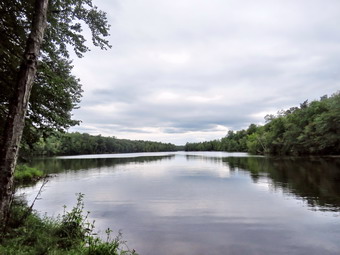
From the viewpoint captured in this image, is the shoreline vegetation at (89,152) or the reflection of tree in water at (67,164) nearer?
the shoreline vegetation at (89,152)

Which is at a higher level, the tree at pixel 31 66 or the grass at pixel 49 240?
the tree at pixel 31 66

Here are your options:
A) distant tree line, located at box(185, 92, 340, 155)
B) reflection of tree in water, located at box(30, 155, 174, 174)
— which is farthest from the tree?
distant tree line, located at box(185, 92, 340, 155)

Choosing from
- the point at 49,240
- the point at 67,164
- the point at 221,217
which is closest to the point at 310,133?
the point at 221,217

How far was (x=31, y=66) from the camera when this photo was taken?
217 inches

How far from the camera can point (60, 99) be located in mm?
9750

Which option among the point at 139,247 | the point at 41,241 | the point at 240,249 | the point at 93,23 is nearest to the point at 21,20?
the point at 93,23

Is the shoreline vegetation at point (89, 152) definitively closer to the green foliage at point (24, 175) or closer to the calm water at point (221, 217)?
the green foliage at point (24, 175)

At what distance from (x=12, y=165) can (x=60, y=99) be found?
5.20 metres

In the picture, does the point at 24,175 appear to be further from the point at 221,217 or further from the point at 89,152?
the point at 89,152

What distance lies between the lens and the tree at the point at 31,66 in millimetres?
5180

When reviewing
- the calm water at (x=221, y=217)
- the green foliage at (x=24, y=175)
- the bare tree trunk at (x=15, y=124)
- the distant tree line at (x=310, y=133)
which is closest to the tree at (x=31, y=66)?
the bare tree trunk at (x=15, y=124)

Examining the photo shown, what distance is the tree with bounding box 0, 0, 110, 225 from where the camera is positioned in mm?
5180

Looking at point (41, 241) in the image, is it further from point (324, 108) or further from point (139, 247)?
point (324, 108)

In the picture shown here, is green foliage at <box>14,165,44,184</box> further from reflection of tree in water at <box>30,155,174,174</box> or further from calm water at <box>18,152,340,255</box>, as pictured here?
reflection of tree in water at <box>30,155,174,174</box>
